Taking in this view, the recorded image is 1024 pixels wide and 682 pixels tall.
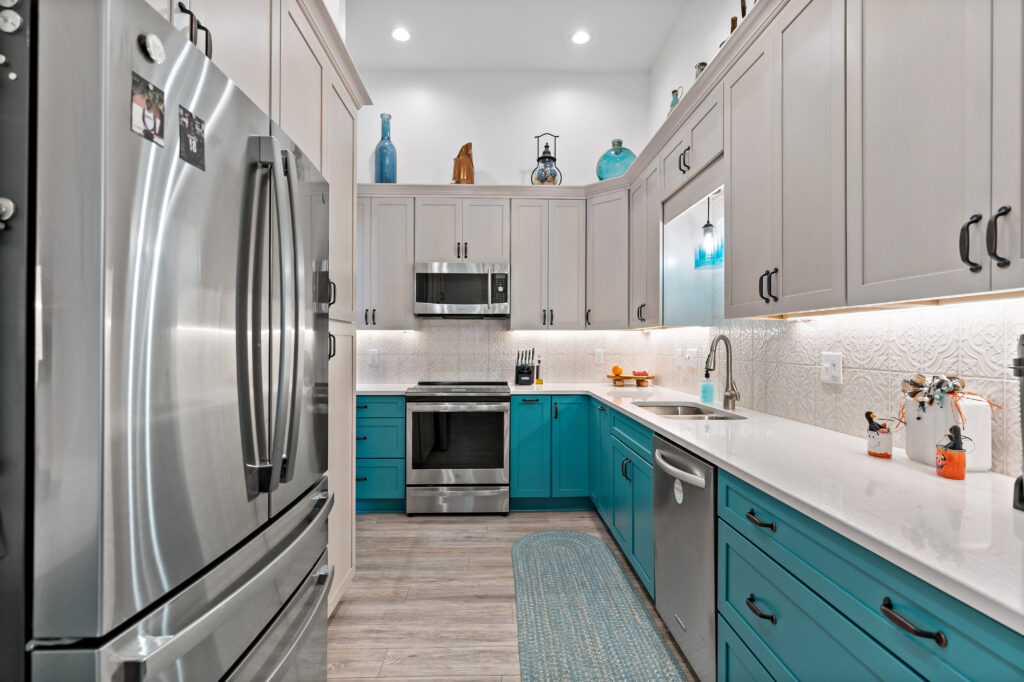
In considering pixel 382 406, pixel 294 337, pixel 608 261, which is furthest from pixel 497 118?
pixel 294 337

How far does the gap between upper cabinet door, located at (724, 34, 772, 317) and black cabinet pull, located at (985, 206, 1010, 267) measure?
2.74ft

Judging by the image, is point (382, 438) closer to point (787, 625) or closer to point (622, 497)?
point (622, 497)

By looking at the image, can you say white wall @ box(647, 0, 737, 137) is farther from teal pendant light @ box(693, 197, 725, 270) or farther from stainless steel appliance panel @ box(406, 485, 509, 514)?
stainless steel appliance panel @ box(406, 485, 509, 514)

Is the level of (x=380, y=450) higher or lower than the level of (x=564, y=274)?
lower

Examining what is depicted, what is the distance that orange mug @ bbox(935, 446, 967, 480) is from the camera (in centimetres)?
119

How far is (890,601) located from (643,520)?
145 centimetres

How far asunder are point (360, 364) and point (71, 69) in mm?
3454

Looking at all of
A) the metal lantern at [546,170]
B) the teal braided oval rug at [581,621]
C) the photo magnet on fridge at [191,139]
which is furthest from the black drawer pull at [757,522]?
the metal lantern at [546,170]

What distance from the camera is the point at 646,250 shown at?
10.4ft

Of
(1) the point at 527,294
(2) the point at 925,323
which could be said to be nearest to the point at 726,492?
(2) the point at 925,323

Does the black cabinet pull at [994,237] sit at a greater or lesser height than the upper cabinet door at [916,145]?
lesser

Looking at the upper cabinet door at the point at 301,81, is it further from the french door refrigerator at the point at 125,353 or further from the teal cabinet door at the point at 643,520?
the teal cabinet door at the point at 643,520

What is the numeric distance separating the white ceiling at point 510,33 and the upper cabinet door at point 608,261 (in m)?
1.11

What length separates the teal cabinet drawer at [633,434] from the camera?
2191 mm
